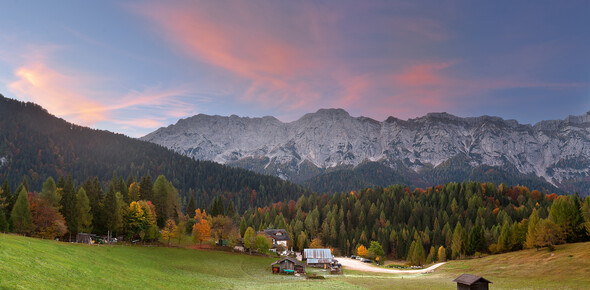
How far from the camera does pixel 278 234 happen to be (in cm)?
15150

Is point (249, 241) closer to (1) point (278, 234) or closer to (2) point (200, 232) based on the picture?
(2) point (200, 232)

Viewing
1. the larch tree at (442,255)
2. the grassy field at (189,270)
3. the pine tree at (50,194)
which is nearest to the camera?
the grassy field at (189,270)

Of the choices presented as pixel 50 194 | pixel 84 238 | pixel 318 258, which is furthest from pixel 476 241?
pixel 50 194

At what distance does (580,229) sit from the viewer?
9344cm

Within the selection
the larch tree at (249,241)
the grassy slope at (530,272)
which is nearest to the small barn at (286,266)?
the grassy slope at (530,272)

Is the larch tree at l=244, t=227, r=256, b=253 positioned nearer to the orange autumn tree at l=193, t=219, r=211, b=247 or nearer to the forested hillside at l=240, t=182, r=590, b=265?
the orange autumn tree at l=193, t=219, r=211, b=247

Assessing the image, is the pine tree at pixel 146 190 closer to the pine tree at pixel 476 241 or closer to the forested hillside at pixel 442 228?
the forested hillside at pixel 442 228

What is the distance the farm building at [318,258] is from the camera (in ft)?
371

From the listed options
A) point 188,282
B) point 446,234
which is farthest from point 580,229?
point 188,282

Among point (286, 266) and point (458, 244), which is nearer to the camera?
point (286, 266)

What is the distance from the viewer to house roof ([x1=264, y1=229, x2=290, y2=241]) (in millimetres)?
148587

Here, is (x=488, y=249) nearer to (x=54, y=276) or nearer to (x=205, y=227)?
(x=205, y=227)

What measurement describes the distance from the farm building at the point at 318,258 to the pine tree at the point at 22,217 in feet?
250

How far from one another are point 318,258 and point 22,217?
80959mm
